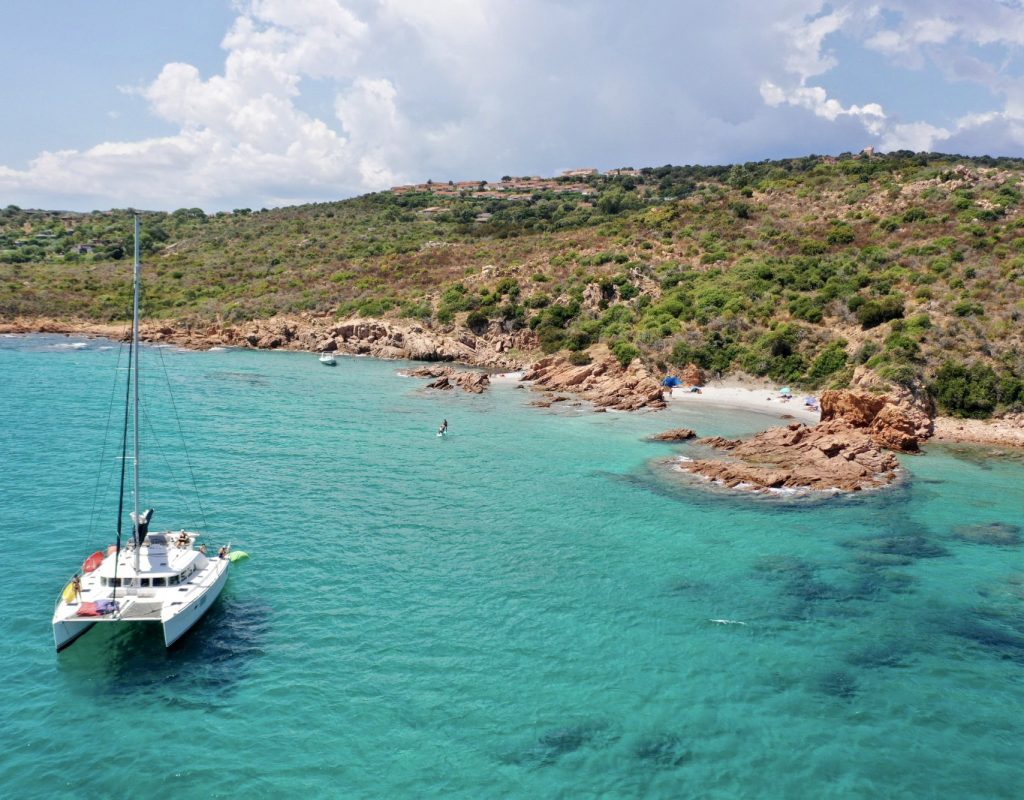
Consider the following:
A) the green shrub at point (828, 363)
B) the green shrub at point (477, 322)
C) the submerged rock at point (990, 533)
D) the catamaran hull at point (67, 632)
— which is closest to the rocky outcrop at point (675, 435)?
the submerged rock at point (990, 533)

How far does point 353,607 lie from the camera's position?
2103 centimetres

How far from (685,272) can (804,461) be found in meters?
50.0

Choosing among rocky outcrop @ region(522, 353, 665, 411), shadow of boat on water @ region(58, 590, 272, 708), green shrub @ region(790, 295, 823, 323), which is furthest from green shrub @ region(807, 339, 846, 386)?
shadow of boat on water @ region(58, 590, 272, 708)

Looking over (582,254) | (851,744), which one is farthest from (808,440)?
(582,254)

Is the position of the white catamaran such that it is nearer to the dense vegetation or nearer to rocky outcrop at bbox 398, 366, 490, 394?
rocky outcrop at bbox 398, 366, 490, 394

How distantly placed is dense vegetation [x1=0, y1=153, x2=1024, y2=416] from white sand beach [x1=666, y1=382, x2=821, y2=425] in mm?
2721

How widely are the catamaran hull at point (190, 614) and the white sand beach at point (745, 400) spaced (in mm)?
42145

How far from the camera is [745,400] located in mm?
57500

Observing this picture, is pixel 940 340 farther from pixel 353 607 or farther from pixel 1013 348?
pixel 353 607

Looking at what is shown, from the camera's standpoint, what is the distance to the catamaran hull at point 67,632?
17.4 metres

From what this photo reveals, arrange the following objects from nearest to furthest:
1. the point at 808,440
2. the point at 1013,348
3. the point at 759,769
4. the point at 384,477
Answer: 1. the point at 759,769
2. the point at 384,477
3. the point at 808,440
4. the point at 1013,348

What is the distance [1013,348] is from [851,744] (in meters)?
46.5

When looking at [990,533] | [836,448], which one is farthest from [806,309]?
[990,533]

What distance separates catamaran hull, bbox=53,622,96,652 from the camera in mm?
17359
